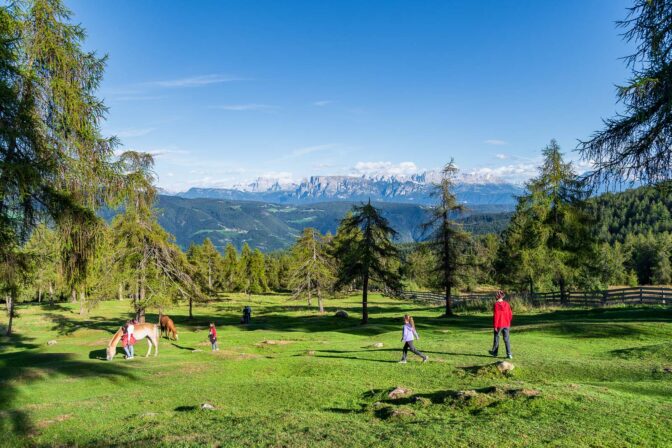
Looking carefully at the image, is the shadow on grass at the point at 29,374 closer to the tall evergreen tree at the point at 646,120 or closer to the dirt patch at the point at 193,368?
the dirt patch at the point at 193,368

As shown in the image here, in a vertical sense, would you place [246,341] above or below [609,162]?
below

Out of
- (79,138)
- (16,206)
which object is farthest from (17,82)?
(16,206)

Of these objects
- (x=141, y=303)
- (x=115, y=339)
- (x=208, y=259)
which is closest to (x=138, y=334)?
(x=115, y=339)

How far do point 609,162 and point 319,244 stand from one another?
48197 mm

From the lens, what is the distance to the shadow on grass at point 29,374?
11.0m

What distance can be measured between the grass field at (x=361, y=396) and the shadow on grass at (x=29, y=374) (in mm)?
60

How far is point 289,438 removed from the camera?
827 centimetres

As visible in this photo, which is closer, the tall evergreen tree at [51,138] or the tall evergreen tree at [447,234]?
the tall evergreen tree at [51,138]

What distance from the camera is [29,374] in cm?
1593

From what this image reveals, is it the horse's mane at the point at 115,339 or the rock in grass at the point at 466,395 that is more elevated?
the rock in grass at the point at 466,395

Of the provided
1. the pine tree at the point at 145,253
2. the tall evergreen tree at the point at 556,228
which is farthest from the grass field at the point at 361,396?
the tall evergreen tree at the point at 556,228

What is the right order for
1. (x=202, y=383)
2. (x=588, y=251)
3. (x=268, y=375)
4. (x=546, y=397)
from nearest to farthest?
(x=546, y=397), (x=202, y=383), (x=268, y=375), (x=588, y=251)

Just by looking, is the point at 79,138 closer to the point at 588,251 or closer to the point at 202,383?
the point at 202,383

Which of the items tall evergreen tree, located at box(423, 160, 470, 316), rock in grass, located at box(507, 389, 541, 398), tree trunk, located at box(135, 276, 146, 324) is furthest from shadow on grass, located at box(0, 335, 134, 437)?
tall evergreen tree, located at box(423, 160, 470, 316)
